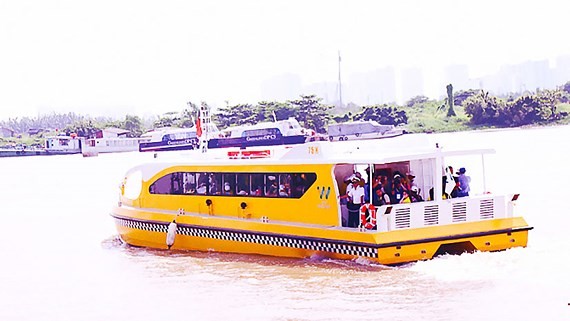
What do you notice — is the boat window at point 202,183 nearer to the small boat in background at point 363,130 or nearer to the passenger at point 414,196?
the passenger at point 414,196

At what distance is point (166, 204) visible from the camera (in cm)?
1672

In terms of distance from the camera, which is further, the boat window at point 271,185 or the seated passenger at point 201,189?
the seated passenger at point 201,189

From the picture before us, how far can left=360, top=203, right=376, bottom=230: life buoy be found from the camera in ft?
42.3

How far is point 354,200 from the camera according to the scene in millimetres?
13430

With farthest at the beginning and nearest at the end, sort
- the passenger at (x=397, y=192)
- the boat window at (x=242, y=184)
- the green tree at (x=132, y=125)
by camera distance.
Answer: the green tree at (x=132, y=125), the boat window at (x=242, y=184), the passenger at (x=397, y=192)

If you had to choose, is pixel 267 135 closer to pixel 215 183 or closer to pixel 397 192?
pixel 215 183

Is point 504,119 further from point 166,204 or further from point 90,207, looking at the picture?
point 166,204

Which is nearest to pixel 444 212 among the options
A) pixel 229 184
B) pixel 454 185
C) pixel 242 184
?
pixel 454 185

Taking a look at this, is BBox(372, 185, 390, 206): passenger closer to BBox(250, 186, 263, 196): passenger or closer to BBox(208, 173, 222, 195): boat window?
BBox(250, 186, 263, 196): passenger

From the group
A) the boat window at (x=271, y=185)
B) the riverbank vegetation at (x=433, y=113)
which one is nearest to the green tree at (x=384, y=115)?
the riverbank vegetation at (x=433, y=113)

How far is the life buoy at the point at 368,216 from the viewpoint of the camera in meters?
12.9

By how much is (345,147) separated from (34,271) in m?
6.77

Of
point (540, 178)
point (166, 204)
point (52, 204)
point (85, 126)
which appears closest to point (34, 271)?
point (166, 204)

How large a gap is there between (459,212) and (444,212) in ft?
0.91
